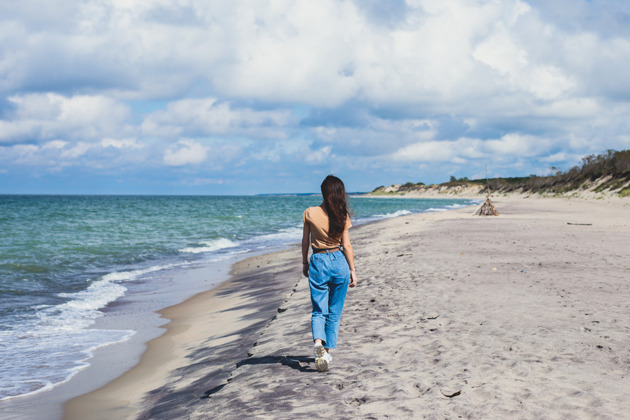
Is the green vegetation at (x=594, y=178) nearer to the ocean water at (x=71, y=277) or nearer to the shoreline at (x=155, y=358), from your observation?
the ocean water at (x=71, y=277)

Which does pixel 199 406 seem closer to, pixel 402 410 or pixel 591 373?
pixel 402 410

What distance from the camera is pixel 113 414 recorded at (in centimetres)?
509

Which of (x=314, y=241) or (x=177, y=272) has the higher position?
(x=314, y=241)

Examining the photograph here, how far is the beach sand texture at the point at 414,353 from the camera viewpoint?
4.08 metres

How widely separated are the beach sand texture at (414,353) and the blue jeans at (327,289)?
16.2 inches

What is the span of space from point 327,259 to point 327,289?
330 millimetres

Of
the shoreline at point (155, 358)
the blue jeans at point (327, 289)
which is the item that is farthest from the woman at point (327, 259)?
the shoreline at point (155, 358)

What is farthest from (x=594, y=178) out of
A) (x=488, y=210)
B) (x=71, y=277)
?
(x=71, y=277)

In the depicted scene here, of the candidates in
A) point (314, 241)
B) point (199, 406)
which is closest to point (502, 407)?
point (314, 241)

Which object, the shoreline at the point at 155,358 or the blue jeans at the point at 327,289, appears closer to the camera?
the blue jeans at the point at 327,289

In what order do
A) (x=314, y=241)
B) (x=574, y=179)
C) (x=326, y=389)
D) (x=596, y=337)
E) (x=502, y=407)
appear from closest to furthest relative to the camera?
1. (x=502, y=407)
2. (x=326, y=389)
3. (x=314, y=241)
4. (x=596, y=337)
5. (x=574, y=179)

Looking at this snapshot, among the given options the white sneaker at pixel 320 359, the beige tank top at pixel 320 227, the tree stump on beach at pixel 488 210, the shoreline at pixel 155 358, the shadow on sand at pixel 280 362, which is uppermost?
the beige tank top at pixel 320 227

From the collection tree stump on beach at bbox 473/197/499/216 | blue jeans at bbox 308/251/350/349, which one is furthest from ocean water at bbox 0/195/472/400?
tree stump on beach at bbox 473/197/499/216

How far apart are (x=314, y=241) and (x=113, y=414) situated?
2853 millimetres
